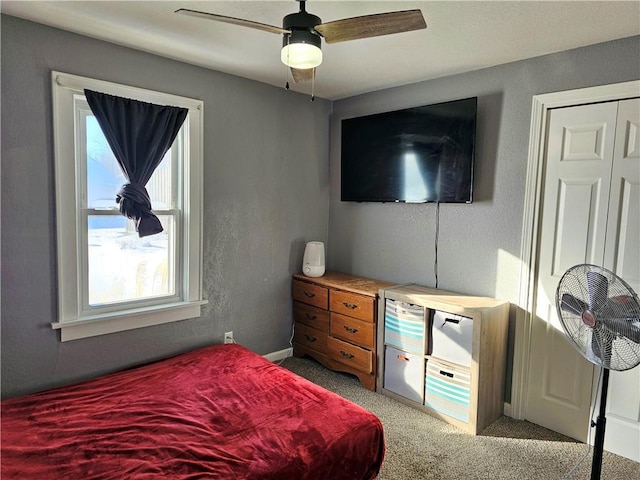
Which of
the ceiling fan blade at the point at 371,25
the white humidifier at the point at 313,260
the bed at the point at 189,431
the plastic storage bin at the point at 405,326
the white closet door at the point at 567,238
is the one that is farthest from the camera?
the white humidifier at the point at 313,260

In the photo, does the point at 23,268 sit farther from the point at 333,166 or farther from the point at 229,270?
the point at 333,166

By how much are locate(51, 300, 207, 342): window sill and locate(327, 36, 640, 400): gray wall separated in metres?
1.64

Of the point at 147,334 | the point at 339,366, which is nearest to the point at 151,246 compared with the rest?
the point at 147,334

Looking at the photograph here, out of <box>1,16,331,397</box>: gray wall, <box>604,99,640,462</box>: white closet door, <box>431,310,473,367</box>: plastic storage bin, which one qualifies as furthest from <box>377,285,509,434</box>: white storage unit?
<box>1,16,331,397</box>: gray wall

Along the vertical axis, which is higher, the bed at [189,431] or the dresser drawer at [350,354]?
the bed at [189,431]

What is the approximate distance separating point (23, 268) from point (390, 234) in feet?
8.64

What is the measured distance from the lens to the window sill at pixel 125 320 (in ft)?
8.54

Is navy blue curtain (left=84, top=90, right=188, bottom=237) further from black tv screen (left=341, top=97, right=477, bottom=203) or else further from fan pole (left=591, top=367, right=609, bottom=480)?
fan pole (left=591, top=367, right=609, bottom=480)

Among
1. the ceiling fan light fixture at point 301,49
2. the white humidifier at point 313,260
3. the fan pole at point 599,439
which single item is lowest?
the fan pole at point 599,439

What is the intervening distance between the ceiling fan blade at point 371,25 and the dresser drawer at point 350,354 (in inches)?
90.0

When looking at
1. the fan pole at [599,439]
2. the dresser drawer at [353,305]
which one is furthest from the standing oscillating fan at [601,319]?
the dresser drawer at [353,305]

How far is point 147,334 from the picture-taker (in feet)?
9.73

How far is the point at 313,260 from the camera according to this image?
12.3 feet

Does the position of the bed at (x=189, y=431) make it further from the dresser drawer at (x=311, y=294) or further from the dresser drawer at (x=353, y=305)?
the dresser drawer at (x=311, y=294)
